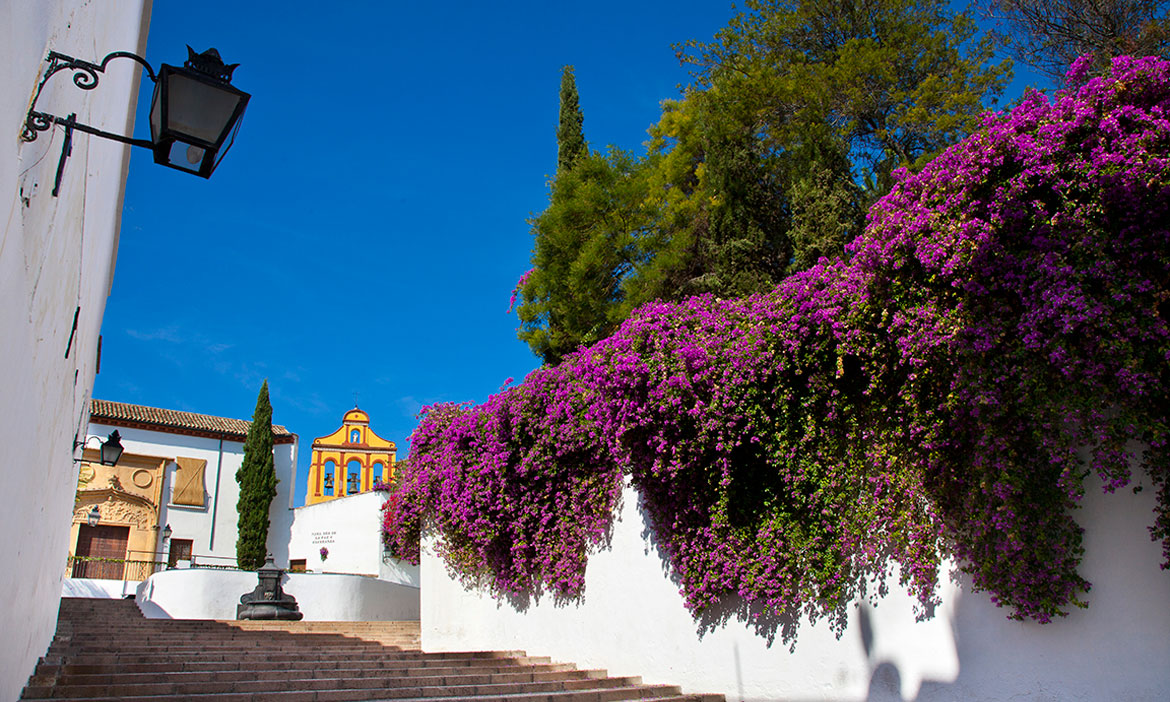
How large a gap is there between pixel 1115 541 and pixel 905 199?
8.95 ft

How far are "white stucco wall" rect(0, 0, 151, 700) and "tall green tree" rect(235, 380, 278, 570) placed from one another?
75.4 ft

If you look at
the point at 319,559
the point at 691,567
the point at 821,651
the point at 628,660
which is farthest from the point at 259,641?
the point at 319,559

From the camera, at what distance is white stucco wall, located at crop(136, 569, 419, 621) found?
626 inches

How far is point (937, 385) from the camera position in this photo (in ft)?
18.9

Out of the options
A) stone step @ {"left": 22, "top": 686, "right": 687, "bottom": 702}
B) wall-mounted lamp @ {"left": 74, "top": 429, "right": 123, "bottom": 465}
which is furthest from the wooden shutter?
stone step @ {"left": 22, "top": 686, "right": 687, "bottom": 702}

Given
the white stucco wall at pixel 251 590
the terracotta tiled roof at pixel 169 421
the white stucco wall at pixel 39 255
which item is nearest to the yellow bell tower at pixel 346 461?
the terracotta tiled roof at pixel 169 421

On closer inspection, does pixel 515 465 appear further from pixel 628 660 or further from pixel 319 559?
pixel 319 559

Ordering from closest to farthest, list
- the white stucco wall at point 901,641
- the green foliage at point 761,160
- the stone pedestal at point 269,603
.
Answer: the white stucco wall at point 901,641, the green foliage at point 761,160, the stone pedestal at point 269,603

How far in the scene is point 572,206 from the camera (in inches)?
541

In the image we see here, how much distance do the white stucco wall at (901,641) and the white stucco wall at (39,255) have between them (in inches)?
202

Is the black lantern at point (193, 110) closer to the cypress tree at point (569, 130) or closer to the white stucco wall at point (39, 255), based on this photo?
the white stucco wall at point (39, 255)

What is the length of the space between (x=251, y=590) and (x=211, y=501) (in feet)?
43.1

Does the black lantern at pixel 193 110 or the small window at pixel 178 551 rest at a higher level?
the small window at pixel 178 551

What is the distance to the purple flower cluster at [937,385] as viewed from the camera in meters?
4.82
